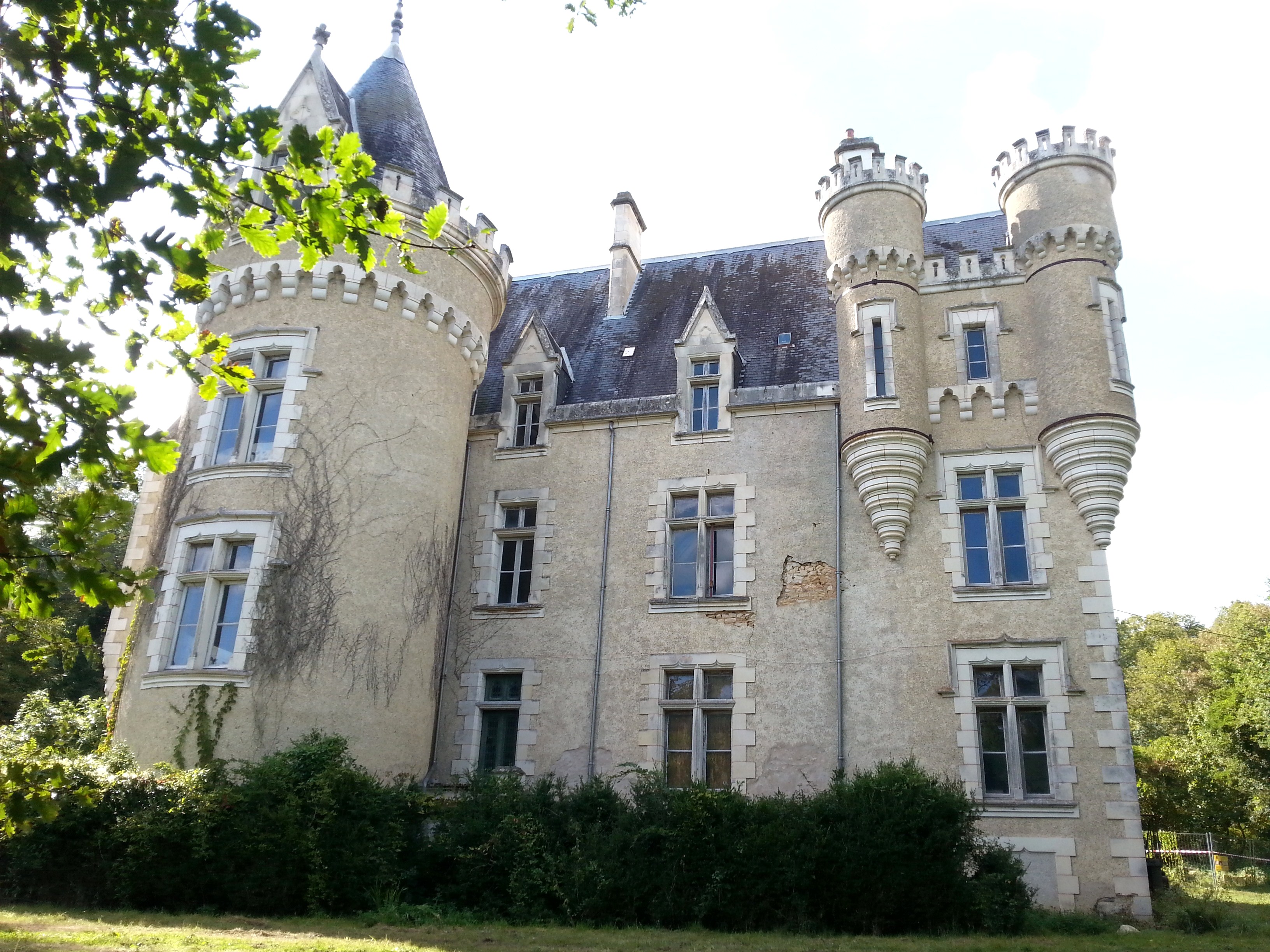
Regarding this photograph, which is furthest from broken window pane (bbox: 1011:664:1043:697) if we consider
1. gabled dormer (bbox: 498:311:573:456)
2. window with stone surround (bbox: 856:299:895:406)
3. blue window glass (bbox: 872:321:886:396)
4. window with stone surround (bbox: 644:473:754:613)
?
gabled dormer (bbox: 498:311:573:456)

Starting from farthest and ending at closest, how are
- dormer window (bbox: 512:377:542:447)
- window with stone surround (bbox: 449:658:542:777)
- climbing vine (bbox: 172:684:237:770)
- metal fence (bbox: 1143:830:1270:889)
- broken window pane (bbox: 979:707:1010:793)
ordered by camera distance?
metal fence (bbox: 1143:830:1270:889) → dormer window (bbox: 512:377:542:447) → window with stone surround (bbox: 449:658:542:777) → broken window pane (bbox: 979:707:1010:793) → climbing vine (bbox: 172:684:237:770)

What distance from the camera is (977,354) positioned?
1581 centimetres

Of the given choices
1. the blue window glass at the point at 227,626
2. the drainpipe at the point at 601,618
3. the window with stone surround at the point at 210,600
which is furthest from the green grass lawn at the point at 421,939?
the drainpipe at the point at 601,618

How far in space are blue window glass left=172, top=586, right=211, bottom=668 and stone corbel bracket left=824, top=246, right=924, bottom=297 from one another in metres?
10.6

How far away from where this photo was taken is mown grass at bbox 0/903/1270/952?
8.20 m

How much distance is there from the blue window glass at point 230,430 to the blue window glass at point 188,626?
1877 millimetres

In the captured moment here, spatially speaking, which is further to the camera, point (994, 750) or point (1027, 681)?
point (1027, 681)

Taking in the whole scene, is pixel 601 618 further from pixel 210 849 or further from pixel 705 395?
pixel 210 849

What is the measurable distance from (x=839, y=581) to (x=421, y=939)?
→ 7.87 metres

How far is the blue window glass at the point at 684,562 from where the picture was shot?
1576cm

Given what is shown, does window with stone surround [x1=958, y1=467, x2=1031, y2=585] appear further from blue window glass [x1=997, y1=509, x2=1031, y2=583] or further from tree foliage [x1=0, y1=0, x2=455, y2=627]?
tree foliage [x1=0, y1=0, x2=455, y2=627]

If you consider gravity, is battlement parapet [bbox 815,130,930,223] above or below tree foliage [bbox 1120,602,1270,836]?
above

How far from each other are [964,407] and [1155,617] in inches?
1451

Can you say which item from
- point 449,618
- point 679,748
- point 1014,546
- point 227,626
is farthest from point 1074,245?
point 227,626
